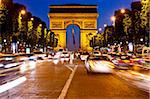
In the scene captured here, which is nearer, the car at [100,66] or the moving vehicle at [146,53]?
the car at [100,66]

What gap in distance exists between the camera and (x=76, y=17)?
6944 inches

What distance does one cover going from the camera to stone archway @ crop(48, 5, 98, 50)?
173500 millimetres

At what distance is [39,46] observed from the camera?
11956cm

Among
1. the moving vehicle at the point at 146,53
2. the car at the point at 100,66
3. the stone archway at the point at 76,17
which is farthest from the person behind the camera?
the stone archway at the point at 76,17

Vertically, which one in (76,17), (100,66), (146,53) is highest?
(76,17)

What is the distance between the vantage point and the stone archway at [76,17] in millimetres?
173500

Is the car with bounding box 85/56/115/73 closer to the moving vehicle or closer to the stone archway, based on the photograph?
the moving vehicle

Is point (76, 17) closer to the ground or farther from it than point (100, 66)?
farther from it

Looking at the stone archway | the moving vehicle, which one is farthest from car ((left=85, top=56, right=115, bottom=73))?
the stone archway

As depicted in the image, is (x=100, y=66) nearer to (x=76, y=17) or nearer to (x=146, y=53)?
(x=146, y=53)

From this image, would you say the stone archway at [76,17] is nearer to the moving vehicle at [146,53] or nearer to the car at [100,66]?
the moving vehicle at [146,53]

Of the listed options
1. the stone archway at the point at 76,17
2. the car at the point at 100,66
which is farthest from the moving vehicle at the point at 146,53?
the stone archway at the point at 76,17

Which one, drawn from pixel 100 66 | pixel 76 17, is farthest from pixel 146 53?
pixel 76 17

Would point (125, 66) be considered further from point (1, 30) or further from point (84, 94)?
point (1, 30)
